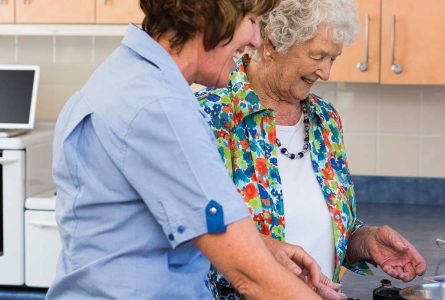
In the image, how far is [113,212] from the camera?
1.29m

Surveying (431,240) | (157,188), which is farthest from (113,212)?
(431,240)

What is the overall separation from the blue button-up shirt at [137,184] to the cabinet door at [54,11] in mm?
Result: 2407

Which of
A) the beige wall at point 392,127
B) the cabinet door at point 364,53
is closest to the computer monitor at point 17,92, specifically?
the beige wall at point 392,127

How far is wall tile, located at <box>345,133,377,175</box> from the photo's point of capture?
151 inches

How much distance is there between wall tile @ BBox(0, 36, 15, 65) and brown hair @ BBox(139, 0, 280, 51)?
2.95m

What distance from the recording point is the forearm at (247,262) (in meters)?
1.24

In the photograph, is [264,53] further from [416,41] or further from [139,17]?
[139,17]

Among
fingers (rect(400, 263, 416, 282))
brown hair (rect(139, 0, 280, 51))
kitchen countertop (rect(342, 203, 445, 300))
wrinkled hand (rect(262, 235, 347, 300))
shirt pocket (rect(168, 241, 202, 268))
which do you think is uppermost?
brown hair (rect(139, 0, 280, 51))

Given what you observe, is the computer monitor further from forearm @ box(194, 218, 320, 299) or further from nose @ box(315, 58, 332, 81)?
forearm @ box(194, 218, 320, 299)

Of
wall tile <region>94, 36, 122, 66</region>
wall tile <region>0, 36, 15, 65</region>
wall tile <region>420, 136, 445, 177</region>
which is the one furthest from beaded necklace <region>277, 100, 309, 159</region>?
wall tile <region>0, 36, 15, 65</region>

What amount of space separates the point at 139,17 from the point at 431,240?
4.78ft

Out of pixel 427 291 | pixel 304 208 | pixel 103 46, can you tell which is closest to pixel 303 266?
pixel 304 208

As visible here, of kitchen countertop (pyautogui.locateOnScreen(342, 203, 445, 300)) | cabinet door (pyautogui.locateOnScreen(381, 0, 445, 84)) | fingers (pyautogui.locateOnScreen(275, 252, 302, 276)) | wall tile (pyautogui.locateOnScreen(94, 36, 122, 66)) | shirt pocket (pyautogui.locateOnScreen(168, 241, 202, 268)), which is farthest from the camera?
wall tile (pyautogui.locateOnScreen(94, 36, 122, 66))

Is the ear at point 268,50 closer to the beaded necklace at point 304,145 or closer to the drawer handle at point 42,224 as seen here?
the beaded necklace at point 304,145
